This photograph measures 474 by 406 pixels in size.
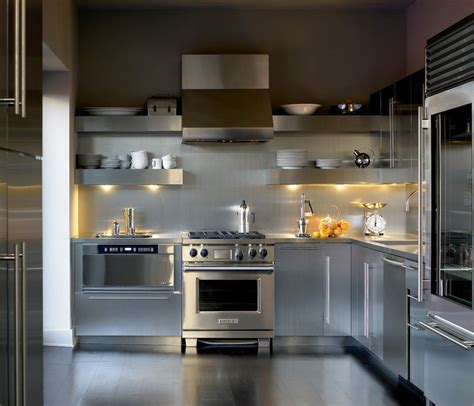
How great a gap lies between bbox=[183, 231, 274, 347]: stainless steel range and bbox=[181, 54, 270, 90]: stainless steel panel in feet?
4.49

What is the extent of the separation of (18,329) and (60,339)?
3790 mm

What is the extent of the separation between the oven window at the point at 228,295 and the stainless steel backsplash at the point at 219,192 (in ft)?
2.40

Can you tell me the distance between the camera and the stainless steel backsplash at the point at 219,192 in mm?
6492

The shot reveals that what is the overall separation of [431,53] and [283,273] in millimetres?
2719

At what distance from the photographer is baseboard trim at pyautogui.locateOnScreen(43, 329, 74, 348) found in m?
5.88

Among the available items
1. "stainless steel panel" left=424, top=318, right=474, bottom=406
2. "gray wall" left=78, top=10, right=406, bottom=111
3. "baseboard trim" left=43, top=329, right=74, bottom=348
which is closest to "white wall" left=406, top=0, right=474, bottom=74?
"gray wall" left=78, top=10, right=406, bottom=111

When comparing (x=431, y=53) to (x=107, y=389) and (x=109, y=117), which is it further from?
(x=109, y=117)

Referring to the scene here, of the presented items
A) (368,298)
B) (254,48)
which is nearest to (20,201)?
(368,298)

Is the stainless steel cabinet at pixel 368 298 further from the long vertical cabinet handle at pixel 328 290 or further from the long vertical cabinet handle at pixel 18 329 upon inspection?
the long vertical cabinet handle at pixel 18 329

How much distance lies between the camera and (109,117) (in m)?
6.19

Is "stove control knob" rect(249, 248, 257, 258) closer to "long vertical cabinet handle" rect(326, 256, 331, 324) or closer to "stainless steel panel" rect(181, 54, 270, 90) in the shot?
"long vertical cabinet handle" rect(326, 256, 331, 324)

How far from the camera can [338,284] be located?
5.99 metres

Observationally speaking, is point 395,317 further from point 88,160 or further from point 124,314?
point 88,160

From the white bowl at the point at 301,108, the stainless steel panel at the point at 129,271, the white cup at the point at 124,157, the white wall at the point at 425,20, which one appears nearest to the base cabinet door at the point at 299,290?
the stainless steel panel at the point at 129,271
